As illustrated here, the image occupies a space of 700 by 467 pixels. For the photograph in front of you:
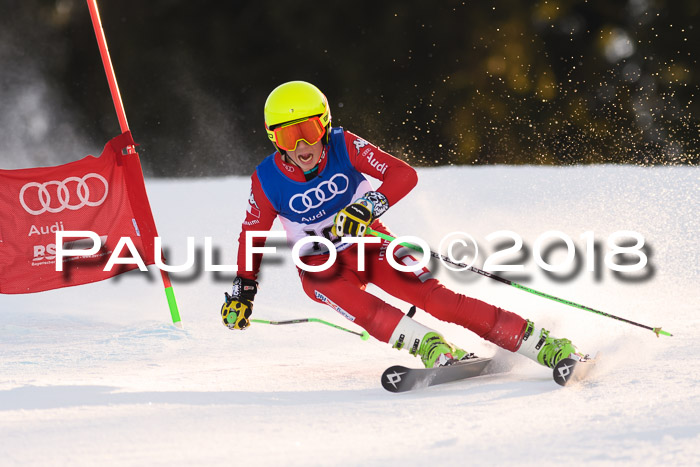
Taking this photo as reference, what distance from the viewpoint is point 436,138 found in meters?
13.6

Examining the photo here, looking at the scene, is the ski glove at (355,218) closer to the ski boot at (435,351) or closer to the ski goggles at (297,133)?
the ski goggles at (297,133)

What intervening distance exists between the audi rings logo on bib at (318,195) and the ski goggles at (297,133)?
7.6 inches

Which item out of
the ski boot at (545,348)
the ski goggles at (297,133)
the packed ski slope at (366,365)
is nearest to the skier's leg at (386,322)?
the packed ski slope at (366,365)

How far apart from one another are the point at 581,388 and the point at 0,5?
1423 centimetres

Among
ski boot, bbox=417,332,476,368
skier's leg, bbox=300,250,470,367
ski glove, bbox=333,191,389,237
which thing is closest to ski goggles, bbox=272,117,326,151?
ski glove, bbox=333,191,389,237

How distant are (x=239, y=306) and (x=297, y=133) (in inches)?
29.5

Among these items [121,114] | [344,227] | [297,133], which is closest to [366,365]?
[344,227]

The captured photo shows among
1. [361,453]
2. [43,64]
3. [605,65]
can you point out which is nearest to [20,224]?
[361,453]

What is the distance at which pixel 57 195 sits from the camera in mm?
4316

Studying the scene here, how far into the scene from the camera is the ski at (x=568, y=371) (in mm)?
2814

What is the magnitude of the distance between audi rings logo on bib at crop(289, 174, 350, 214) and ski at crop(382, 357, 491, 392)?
84 centimetres

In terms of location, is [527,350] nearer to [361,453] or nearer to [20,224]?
[361,453]

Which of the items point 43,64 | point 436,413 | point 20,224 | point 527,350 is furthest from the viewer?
point 43,64

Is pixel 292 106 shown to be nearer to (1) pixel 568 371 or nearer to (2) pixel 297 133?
(2) pixel 297 133
